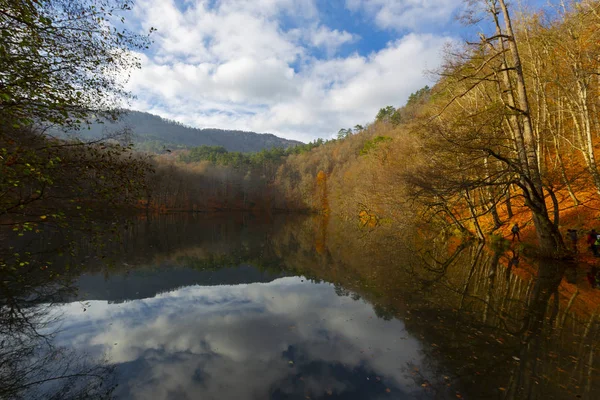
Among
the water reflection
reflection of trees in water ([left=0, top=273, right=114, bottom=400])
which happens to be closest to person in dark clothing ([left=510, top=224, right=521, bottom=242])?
the water reflection

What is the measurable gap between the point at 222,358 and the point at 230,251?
14758 millimetres

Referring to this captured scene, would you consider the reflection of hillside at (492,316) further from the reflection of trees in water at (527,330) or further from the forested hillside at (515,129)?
the forested hillside at (515,129)

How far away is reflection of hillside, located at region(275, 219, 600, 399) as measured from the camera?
4.87 meters

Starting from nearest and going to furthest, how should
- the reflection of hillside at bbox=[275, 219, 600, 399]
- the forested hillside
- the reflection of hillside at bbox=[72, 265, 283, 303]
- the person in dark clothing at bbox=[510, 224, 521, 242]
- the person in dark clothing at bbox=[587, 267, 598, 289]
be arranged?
the reflection of hillside at bbox=[275, 219, 600, 399], the person in dark clothing at bbox=[587, 267, 598, 289], the reflection of hillside at bbox=[72, 265, 283, 303], the forested hillside, the person in dark clothing at bbox=[510, 224, 521, 242]

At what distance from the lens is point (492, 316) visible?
761cm

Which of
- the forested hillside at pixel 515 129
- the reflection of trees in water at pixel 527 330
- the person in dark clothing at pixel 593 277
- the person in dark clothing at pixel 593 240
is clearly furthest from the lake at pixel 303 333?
the forested hillside at pixel 515 129

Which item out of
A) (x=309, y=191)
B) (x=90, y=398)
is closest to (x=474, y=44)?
(x=90, y=398)

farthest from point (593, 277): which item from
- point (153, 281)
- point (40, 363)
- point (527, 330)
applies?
point (153, 281)

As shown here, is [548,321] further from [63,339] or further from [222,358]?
[63,339]

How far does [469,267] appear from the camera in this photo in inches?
536

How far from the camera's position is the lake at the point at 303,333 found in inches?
192

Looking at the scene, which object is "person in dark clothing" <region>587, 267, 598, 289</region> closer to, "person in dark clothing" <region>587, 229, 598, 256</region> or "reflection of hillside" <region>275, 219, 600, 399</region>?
"reflection of hillside" <region>275, 219, 600, 399</region>

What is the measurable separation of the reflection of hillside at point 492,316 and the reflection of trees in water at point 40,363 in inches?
260

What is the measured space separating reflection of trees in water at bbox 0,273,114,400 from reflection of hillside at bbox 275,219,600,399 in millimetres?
6595
